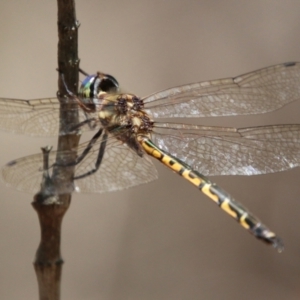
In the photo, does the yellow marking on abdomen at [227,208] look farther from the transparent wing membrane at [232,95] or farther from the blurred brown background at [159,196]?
the blurred brown background at [159,196]

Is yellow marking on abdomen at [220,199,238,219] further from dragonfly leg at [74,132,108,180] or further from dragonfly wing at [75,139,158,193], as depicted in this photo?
dragonfly leg at [74,132,108,180]

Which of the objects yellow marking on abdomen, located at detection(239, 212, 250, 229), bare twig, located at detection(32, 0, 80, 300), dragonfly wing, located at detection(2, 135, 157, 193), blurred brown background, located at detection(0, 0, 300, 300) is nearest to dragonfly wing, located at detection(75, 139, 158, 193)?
dragonfly wing, located at detection(2, 135, 157, 193)

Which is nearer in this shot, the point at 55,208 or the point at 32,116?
the point at 55,208

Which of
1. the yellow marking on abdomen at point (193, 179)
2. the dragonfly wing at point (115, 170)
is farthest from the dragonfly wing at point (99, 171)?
the yellow marking on abdomen at point (193, 179)

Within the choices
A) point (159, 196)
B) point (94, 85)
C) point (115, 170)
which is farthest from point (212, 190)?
point (159, 196)

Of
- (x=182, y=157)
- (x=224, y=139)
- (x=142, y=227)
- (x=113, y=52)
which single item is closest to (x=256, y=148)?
(x=224, y=139)

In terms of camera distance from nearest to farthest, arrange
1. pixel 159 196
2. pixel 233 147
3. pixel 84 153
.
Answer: pixel 84 153, pixel 233 147, pixel 159 196

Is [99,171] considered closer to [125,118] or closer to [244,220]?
[125,118]
